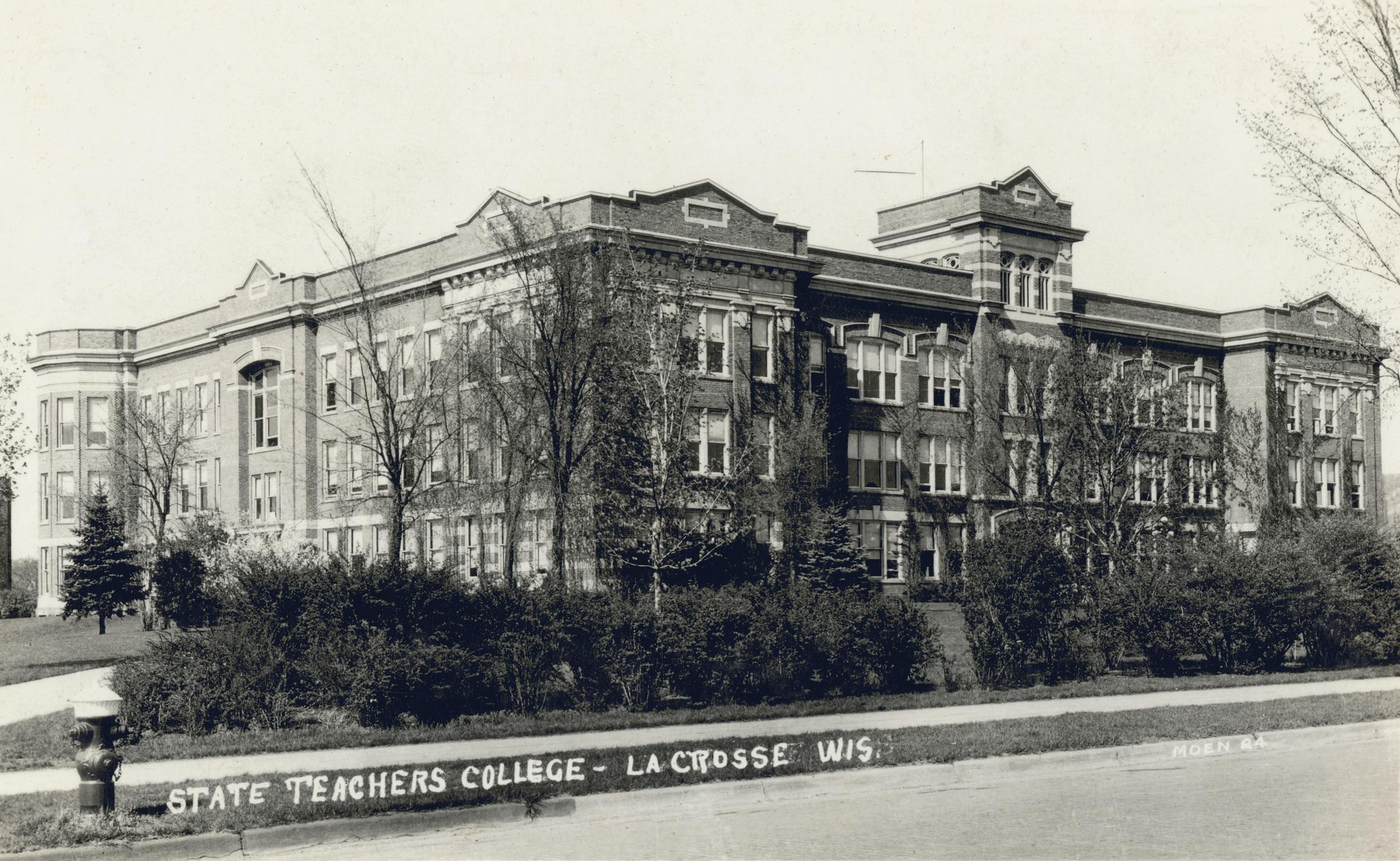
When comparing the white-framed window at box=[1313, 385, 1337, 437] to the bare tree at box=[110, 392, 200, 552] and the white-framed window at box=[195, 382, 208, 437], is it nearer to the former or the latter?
the bare tree at box=[110, 392, 200, 552]

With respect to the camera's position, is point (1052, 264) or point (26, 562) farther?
point (26, 562)

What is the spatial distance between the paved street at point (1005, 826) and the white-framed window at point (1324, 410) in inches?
1797

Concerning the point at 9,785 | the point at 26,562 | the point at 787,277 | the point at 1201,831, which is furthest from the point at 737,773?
the point at 26,562

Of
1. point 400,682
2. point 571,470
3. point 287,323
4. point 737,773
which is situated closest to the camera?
point 737,773

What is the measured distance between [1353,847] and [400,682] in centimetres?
953

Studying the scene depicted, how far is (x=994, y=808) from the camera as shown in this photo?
428 inches

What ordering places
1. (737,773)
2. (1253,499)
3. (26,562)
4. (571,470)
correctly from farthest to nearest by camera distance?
(26,562)
(1253,499)
(571,470)
(737,773)

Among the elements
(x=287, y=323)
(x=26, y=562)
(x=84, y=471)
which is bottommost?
(x=26, y=562)

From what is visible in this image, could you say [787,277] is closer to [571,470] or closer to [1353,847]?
[571,470]

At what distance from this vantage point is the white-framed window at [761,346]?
37.2 m

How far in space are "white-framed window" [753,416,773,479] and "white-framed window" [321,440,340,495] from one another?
567 inches

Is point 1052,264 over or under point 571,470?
over

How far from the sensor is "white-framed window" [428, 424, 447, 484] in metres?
29.1

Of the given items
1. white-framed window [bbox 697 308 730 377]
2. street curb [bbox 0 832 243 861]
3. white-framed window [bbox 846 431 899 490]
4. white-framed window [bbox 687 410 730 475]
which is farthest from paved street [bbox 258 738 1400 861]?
white-framed window [bbox 846 431 899 490]
